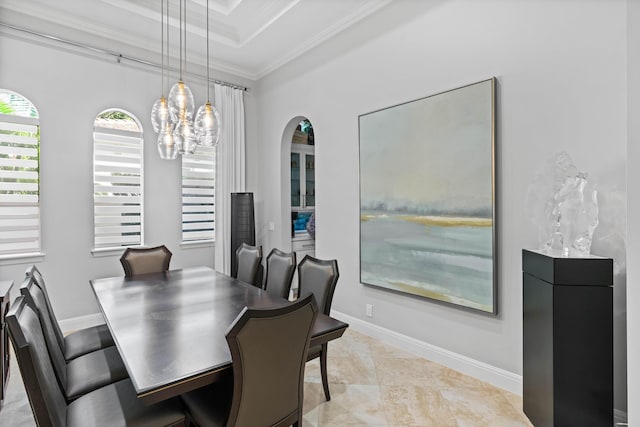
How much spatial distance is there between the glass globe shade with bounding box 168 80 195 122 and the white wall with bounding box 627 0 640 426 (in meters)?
2.49

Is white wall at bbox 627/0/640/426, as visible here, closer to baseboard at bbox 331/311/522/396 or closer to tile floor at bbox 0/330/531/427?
tile floor at bbox 0/330/531/427

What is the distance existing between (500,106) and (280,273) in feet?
6.80

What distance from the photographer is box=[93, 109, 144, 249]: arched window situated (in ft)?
12.2

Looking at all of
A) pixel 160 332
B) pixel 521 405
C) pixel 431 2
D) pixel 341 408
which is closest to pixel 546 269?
pixel 521 405

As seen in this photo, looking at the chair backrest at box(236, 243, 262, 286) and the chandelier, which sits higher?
the chandelier

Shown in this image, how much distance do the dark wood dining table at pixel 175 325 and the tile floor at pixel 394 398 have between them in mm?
701

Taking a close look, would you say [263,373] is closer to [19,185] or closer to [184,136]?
[184,136]

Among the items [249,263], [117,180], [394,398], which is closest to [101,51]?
[117,180]

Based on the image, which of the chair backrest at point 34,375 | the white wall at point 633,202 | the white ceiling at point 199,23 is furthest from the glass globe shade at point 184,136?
the white wall at point 633,202

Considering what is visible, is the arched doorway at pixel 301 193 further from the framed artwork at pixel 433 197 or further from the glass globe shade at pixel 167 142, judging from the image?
the glass globe shade at pixel 167 142

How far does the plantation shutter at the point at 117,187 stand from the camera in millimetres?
3732

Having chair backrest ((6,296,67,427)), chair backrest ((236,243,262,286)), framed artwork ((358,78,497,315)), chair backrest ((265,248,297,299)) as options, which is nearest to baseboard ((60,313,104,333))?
chair backrest ((236,243,262,286))

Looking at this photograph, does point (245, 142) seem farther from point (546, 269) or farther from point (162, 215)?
point (546, 269)

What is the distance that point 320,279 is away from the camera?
2336 mm
